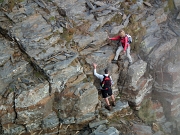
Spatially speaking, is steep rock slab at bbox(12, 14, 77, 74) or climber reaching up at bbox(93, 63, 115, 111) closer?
steep rock slab at bbox(12, 14, 77, 74)

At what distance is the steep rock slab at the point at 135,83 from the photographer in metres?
14.9

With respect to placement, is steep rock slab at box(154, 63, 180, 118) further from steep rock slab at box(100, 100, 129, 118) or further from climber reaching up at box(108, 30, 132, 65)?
steep rock slab at box(100, 100, 129, 118)

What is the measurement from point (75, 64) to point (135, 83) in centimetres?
351

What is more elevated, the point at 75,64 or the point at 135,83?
the point at 75,64

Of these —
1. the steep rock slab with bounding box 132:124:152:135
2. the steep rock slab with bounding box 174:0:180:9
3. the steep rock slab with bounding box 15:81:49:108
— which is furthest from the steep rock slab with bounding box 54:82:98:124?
the steep rock slab with bounding box 174:0:180:9

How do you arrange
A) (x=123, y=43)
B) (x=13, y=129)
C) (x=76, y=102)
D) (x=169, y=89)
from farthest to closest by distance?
1. (x=169, y=89)
2. (x=123, y=43)
3. (x=76, y=102)
4. (x=13, y=129)

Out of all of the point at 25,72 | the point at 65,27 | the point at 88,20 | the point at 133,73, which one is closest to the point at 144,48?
the point at 133,73

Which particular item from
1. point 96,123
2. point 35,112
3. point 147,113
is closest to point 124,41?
point 147,113

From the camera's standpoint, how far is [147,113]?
49.2 feet

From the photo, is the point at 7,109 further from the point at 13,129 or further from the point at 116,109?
the point at 116,109

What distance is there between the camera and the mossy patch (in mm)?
14836

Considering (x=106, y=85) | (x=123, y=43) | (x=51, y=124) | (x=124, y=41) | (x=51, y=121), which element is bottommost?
(x=51, y=124)

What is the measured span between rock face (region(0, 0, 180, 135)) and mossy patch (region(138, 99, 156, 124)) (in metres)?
0.29

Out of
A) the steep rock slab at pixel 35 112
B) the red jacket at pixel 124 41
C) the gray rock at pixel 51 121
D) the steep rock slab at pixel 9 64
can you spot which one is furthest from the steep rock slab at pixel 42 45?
the red jacket at pixel 124 41
